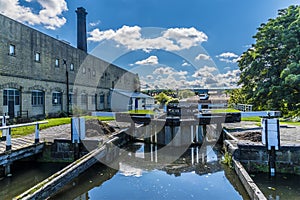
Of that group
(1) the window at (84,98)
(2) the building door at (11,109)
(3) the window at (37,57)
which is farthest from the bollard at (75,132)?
(1) the window at (84,98)

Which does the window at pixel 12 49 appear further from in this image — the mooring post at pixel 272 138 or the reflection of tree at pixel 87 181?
the mooring post at pixel 272 138

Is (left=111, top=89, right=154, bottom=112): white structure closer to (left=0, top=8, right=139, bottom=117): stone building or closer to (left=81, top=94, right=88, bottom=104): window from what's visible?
(left=0, top=8, right=139, bottom=117): stone building

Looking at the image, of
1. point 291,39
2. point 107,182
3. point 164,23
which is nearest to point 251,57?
point 291,39

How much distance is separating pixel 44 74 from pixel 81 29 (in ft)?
27.8

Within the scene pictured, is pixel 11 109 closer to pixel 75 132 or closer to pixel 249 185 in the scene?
pixel 75 132

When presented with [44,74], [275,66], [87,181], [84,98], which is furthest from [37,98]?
[275,66]

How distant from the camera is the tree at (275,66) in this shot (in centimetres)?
1595

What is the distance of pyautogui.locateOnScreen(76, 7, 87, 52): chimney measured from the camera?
22953 millimetres

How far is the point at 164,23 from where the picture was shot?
16891mm

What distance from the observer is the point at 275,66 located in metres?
18.0

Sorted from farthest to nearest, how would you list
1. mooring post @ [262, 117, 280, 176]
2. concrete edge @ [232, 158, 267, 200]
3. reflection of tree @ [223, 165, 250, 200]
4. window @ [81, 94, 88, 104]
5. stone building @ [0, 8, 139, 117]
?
window @ [81, 94, 88, 104], stone building @ [0, 8, 139, 117], mooring post @ [262, 117, 280, 176], reflection of tree @ [223, 165, 250, 200], concrete edge @ [232, 158, 267, 200]

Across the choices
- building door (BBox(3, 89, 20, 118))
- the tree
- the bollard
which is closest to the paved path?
the tree

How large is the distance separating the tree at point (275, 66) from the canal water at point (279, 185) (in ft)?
34.4

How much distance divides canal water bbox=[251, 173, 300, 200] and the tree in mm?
10500
